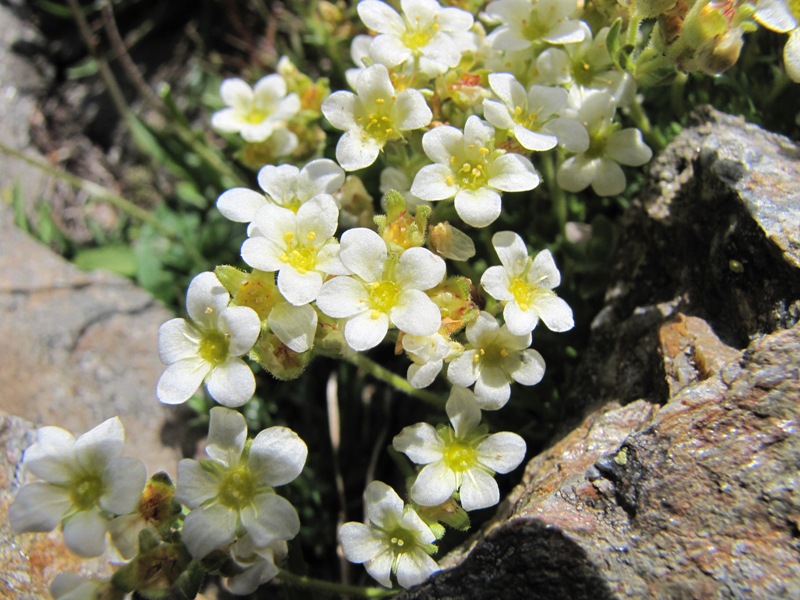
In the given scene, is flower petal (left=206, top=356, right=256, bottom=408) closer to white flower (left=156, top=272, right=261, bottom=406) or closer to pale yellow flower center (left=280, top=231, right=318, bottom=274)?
white flower (left=156, top=272, right=261, bottom=406)

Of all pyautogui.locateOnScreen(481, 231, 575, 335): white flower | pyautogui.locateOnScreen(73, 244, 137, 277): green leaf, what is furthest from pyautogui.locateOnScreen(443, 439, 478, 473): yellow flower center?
pyautogui.locateOnScreen(73, 244, 137, 277): green leaf

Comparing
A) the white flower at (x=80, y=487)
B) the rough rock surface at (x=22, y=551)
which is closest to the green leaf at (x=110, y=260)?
the rough rock surface at (x=22, y=551)

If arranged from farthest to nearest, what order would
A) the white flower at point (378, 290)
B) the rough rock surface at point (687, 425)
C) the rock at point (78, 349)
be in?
the rock at point (78, 349) → the white flower at point (378, 290) → the rough rock surface at point (687, 425)

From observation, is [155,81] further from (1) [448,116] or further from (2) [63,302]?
(1) [448,116]

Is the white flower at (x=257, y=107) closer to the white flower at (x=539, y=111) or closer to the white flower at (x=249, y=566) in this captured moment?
the white flower at (x=539, y=111)

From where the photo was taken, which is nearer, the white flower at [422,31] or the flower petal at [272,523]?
the flower petal at [272,523]
